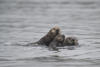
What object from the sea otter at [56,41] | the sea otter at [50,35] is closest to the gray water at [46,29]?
the sea otter at [56,41]

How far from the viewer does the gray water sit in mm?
12242

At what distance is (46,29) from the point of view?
18859 mm

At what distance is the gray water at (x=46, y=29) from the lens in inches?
482

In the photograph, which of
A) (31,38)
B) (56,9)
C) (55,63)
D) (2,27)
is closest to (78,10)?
(56,9)

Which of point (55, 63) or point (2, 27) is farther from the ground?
point (2, 27)

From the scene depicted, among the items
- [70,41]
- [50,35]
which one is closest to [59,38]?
[50,35]

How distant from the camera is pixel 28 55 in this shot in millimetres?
12859

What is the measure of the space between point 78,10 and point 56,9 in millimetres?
1885

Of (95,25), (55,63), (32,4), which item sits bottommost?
(55,63)

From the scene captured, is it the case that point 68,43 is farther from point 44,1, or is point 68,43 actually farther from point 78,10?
point 44,1

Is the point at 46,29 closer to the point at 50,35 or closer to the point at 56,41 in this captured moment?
the point at 50,35

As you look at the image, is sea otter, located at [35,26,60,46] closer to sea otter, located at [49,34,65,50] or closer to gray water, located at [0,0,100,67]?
sea otter, located at [49,34,65,50]

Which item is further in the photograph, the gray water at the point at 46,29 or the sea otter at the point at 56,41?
the sea otter at the point at 56,41

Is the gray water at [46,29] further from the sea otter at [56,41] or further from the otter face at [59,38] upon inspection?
the otter face at [59,38]
